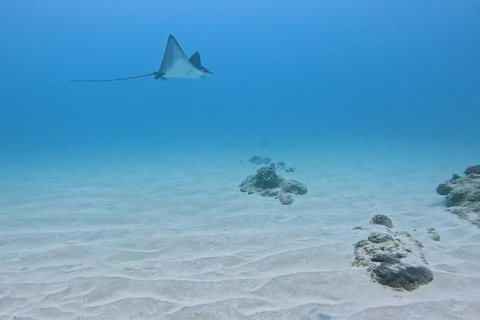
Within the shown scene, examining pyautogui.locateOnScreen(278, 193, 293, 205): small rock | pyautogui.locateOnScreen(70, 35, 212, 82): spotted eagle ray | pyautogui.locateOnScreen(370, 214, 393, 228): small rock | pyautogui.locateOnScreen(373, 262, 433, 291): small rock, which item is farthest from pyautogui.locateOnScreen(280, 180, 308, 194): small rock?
pyautogui.locateOnScreen(373, 262, 433, 291): small rock

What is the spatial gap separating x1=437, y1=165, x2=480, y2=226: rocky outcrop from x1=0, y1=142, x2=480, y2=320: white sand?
0.21 metres

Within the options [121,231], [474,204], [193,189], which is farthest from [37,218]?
[474,204]

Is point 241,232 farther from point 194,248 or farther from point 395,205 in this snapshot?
point 395,205

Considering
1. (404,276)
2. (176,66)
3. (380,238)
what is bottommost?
(404,276)

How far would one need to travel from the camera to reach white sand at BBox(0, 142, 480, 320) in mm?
2676

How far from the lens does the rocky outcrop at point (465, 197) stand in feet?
16.0

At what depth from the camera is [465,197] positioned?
532 centimetres

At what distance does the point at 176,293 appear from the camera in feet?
9.61

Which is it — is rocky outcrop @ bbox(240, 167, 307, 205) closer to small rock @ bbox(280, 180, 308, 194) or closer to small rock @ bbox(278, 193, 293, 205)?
small rock @ bbox(280, 180, 308, 194)

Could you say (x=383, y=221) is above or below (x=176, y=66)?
below

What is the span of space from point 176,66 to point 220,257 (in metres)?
5.10

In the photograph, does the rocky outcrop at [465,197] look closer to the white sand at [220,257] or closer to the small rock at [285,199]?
the white sand at [220,257]

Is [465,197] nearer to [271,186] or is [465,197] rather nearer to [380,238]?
[380,238]

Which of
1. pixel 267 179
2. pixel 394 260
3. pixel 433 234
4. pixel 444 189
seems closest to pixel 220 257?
pixel 394 260
